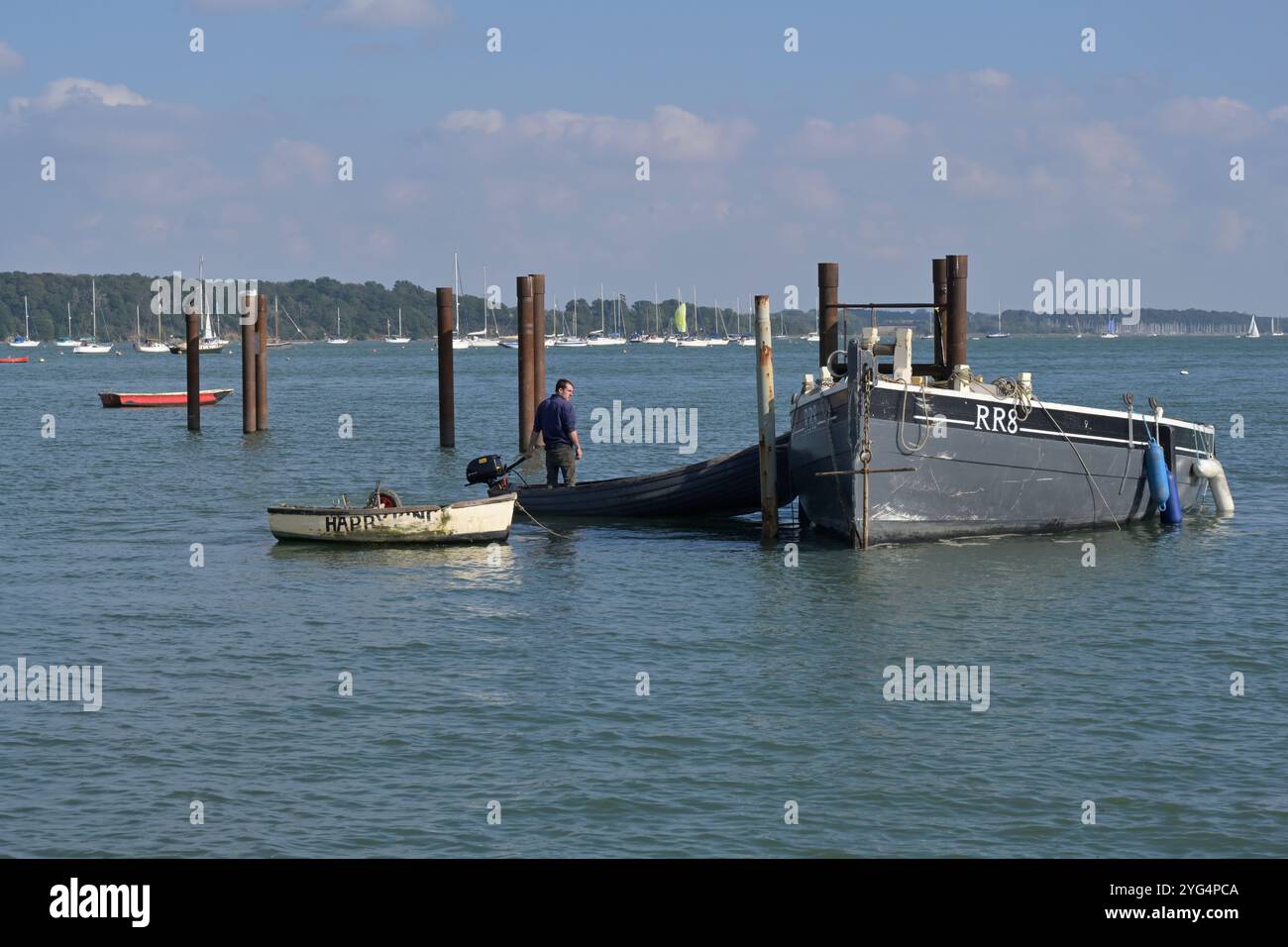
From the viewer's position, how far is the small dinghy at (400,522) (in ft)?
71.6

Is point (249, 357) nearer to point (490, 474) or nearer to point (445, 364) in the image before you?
point (445, 364)

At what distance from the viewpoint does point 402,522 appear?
21766mm

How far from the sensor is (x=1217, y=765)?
1166 centimetres

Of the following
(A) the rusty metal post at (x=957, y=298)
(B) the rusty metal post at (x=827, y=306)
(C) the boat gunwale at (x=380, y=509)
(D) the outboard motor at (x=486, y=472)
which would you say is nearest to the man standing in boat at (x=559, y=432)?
(D) the outboard motor at (x=486, y=472)

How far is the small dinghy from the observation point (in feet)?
71.6

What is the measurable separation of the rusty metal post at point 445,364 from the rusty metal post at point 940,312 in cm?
1392

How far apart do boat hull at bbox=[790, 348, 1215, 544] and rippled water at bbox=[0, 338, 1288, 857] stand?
0.52 meters

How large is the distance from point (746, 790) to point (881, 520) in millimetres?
10748

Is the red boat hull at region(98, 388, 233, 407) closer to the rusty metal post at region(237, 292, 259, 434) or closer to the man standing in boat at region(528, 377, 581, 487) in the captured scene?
the rusty metal post at region(237, 292, 259, 434)

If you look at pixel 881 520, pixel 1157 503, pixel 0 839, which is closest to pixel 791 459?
pixel 881 520

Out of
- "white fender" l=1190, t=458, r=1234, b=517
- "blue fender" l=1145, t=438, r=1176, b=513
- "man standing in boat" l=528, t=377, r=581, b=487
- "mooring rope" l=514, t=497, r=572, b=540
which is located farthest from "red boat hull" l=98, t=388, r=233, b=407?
"blue fender" l=1145, t=438, r=1176, b=513

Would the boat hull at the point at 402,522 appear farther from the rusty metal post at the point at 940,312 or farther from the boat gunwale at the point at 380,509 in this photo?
the rusty metal post at the point at 940,312

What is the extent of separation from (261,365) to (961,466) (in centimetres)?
2765
